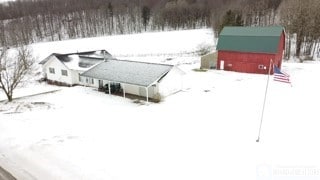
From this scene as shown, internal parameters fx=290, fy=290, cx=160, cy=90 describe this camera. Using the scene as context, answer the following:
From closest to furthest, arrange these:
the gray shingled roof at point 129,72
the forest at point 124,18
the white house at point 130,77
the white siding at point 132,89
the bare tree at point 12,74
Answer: the gray shingled roof at point 129,72, the white house at point 130,77, the bare tree at point 12,74, the white siding at point 132,89, the forest at point 124,18

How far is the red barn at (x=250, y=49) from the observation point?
3338cm

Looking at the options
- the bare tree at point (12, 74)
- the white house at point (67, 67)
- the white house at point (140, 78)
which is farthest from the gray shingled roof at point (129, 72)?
the bare tree at point (12, 74)

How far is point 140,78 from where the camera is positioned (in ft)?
84.2

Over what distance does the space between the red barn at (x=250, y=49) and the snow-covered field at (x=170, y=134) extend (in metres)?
5.38

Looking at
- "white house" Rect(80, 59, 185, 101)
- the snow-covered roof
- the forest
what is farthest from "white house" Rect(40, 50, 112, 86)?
the forest

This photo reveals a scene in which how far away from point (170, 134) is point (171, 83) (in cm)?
997

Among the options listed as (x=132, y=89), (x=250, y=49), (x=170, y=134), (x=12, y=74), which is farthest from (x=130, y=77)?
(x=12, y=74)

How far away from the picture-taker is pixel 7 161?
1484 centimetres

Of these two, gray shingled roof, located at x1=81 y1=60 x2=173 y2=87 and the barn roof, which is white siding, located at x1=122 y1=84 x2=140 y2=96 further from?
the barn roof

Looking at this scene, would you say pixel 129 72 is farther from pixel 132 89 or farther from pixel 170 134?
pixel 170 134

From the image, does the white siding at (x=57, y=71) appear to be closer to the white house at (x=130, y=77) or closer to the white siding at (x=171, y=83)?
the white house at (x=130, y=77)

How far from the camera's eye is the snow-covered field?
538 inches

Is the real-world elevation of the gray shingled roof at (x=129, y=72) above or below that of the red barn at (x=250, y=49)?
below

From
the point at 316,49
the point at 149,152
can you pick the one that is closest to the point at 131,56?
the point at 316,49
